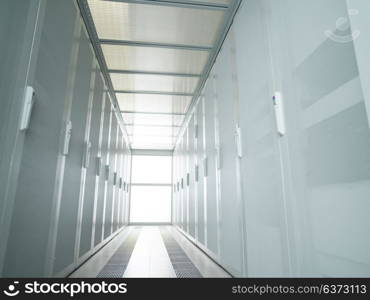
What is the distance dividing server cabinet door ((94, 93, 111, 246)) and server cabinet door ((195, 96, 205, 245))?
174 cm

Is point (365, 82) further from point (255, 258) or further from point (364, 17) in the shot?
point (255, 258)

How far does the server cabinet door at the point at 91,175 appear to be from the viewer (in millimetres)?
→ 3095

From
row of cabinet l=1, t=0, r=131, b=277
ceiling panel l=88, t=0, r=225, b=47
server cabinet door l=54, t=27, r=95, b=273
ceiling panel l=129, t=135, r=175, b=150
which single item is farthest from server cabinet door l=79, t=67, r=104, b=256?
ceiling panel l=129, t=135, r=175, b=150

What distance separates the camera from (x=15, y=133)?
1.46m

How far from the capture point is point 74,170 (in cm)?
259

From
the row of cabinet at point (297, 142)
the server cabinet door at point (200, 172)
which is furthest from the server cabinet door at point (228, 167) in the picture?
the server cabinet door at point (200, 172)

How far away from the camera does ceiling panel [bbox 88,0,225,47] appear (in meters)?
2.83

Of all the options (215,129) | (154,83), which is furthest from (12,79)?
(154,83)

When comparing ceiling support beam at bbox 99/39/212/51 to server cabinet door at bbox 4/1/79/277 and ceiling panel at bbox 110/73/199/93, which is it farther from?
server cabinet door at bbox 4/1/79/277

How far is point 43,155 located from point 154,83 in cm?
302

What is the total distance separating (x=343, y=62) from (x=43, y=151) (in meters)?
2.06

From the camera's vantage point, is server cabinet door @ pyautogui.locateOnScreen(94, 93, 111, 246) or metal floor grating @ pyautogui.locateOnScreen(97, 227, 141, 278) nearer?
metal floor grating @ pyautogui.locateOnScreen(97, 227, 141, 278)

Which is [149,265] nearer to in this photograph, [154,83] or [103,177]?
[103,177]

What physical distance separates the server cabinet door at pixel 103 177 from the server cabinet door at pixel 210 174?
1774 millimetres
